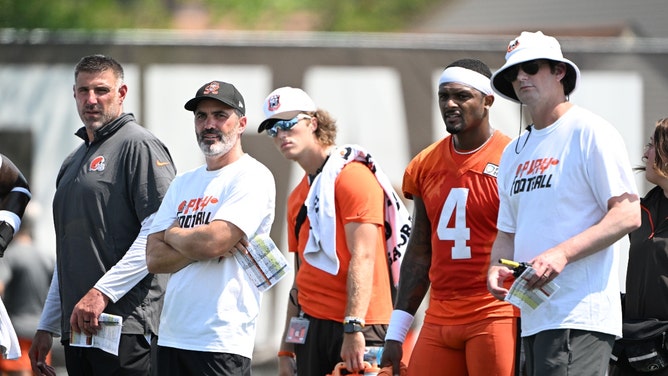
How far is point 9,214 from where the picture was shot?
6.27 metres

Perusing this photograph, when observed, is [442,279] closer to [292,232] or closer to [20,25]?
[292,232]

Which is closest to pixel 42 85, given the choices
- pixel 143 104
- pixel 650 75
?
pixel 143 104

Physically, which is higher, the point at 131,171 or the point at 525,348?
the point at 131,171

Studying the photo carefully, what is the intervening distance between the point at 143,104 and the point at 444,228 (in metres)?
5.23

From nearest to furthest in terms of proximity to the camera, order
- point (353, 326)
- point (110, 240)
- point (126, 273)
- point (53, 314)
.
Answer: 1. point (126, 273)
2. point (110, 240)
3. point (353, 326)
4. point (53, 314)

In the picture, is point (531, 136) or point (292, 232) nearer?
point (531, 136)

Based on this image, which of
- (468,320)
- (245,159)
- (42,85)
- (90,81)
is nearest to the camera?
(468,320)

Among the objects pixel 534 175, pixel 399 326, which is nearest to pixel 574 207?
pixel 534 175

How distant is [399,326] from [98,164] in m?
1.85

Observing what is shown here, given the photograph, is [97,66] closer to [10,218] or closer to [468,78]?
[10,218]

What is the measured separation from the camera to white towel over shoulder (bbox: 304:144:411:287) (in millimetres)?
6430

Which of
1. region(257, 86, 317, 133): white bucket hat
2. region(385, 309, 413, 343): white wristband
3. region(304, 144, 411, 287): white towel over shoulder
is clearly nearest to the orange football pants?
region(385, 309, 413, 343): white wristband

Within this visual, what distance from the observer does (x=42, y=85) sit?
10.1m

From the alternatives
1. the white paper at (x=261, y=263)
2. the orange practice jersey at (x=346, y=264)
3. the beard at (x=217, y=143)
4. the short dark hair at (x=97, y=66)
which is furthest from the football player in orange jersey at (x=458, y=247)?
the short dark hair at (x=97, y=66)
